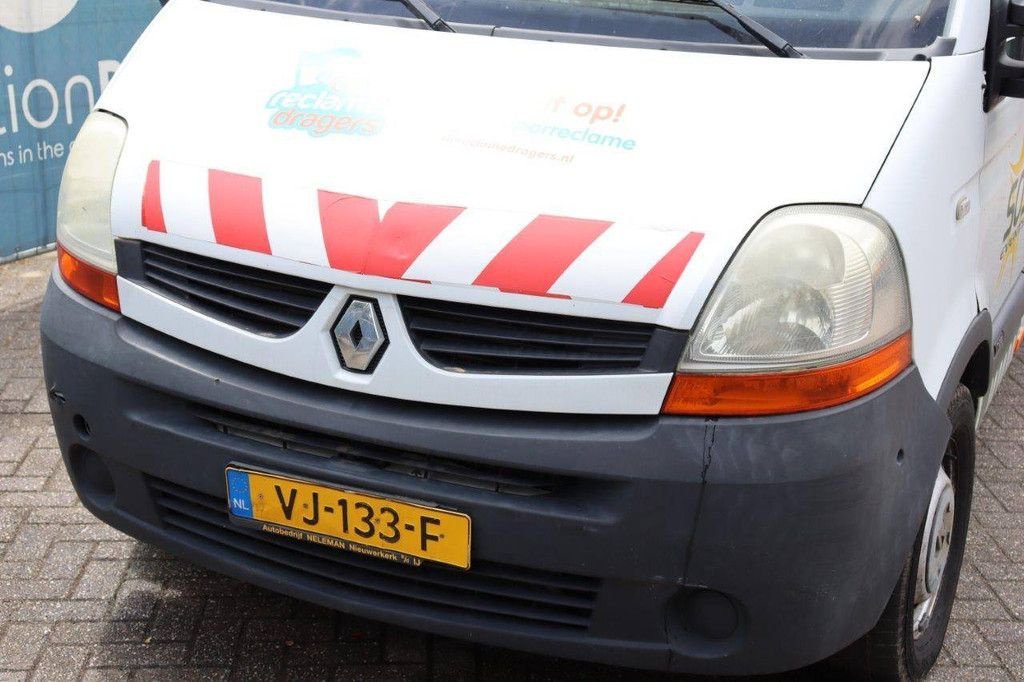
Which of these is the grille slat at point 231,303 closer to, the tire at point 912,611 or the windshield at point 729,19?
the windshield at point 729,19

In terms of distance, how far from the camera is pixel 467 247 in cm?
230

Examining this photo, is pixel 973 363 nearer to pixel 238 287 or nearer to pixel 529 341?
pixel 529 341

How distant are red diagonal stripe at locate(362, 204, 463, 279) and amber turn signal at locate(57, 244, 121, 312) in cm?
66

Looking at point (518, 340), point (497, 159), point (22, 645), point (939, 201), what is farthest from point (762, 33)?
point (22, 645)

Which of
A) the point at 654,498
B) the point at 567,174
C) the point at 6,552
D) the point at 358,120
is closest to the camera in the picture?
the point at 654,498

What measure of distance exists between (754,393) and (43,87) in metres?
4.83

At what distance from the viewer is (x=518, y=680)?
2.93 meters

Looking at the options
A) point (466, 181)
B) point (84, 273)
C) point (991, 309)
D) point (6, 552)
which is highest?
point (466, 181)

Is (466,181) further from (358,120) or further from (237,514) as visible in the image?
(237,514)

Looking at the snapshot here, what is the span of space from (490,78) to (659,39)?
0.39 m

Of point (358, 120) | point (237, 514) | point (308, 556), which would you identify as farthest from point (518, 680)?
point (358, 120)

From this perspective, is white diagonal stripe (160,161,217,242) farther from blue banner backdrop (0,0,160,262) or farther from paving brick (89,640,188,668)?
blue banner backdrop (0,0,160,262)

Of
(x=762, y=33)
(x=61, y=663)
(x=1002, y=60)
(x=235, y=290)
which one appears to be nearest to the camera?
(x=235, y=290)

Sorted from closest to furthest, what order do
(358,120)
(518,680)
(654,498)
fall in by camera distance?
(654,498), (358,120), (518,680)
